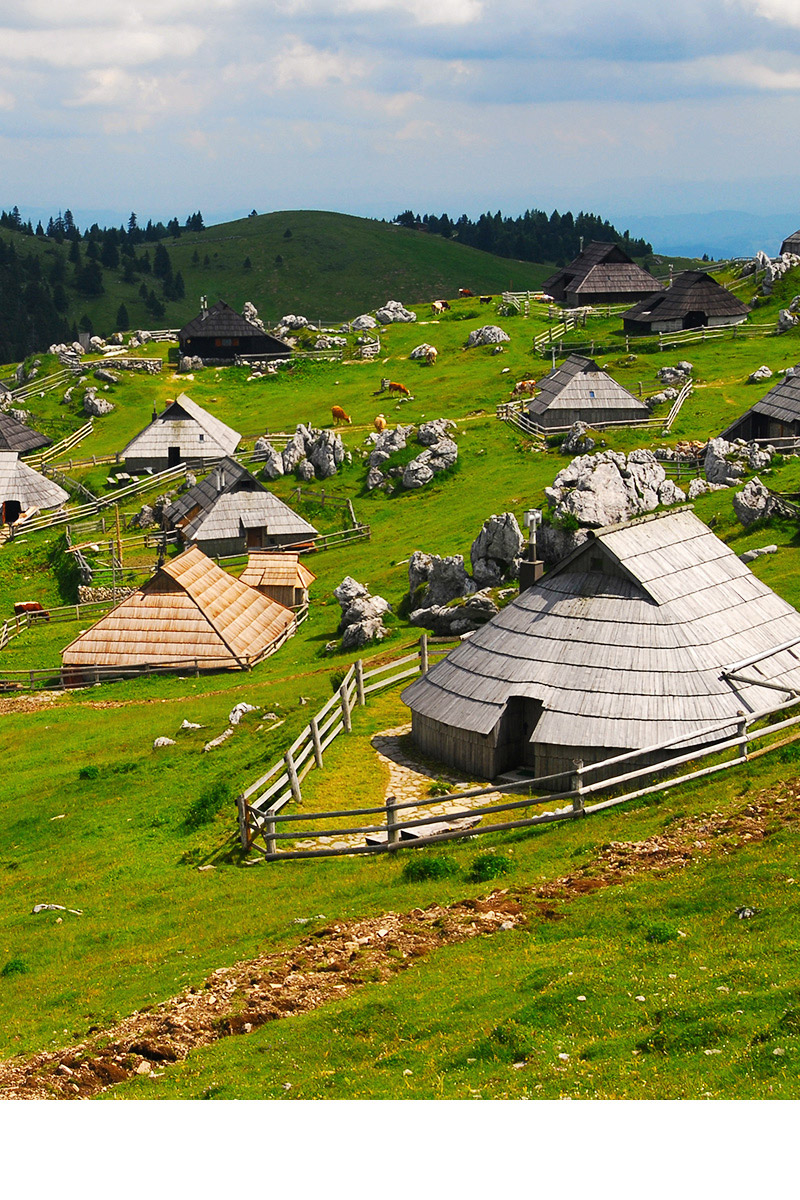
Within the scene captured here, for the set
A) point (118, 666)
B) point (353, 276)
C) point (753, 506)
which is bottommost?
point (118, 666)

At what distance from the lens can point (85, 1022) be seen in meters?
18.8

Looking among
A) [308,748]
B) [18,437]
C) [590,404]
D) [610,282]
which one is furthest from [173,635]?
[610,282]

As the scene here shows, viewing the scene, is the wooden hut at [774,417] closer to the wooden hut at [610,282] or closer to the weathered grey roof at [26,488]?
the weathered grey roof at [26,488]

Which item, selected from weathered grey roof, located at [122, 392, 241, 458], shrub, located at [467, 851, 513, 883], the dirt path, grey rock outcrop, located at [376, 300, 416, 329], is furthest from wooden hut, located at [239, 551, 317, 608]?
grey rock outcrop, located at [376, 300, 416, 329]

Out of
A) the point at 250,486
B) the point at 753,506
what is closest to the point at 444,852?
the point at 753,506

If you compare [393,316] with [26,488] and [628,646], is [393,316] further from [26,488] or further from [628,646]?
[628,646]

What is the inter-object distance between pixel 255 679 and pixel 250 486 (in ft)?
69.1

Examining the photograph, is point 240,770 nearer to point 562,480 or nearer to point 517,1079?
point 517,1079

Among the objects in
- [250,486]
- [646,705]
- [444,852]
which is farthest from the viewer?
[250,486]

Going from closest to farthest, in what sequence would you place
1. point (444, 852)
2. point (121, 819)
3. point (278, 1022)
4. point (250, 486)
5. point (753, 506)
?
point (278, 1022) → point (444, 852) → point (121, 819) → point (753, 506) → point (250, 486)

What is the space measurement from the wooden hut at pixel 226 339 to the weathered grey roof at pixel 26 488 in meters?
32.3

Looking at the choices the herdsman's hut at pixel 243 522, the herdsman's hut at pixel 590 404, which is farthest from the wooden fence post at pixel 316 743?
the herdsman's hut at pixel 590 404

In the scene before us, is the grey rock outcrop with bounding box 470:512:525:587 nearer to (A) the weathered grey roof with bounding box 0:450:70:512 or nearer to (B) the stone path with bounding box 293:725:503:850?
(B) the stone path with bounding box 293:725:503:850

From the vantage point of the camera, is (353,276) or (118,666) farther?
(353,276)
